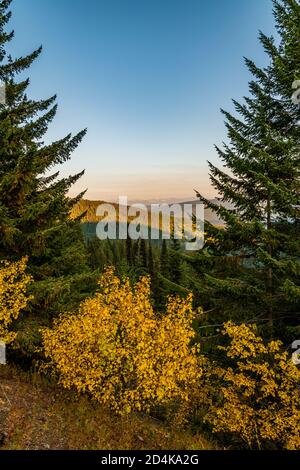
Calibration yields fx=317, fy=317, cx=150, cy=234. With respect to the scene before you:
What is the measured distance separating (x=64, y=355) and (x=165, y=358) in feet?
12.6

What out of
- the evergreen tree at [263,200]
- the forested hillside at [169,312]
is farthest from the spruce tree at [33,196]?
the evergreen tree at [263,200]

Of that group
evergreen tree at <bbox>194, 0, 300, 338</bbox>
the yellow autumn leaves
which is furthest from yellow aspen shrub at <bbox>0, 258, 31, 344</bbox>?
evergreen tree at <bbox>194, 0, 300, 338</bbox>

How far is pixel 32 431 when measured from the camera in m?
10.6

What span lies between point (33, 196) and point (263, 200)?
1131cm

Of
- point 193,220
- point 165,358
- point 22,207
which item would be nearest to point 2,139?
point 22,207

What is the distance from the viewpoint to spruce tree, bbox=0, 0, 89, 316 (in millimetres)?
13828

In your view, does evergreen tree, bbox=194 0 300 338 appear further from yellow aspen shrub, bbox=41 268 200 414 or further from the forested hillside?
yellow aspen shrub, bbox=41 268 200 414

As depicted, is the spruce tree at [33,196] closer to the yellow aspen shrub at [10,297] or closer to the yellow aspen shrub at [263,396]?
the yellow aspen shrub at [10,297]

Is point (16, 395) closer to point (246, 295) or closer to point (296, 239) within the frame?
point (246, 295)

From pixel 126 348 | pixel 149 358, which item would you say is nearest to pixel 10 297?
pixel 126 348

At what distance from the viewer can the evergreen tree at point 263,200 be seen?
12913 millimetres

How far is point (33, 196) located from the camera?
16203 mm
